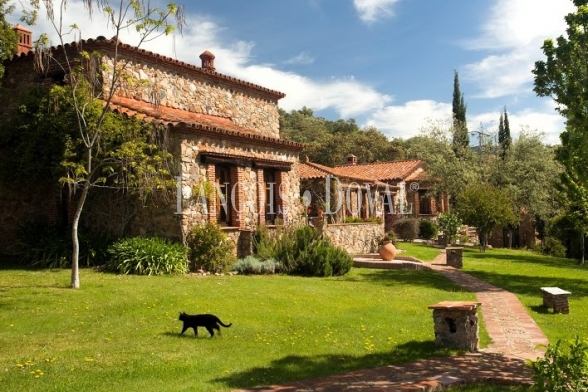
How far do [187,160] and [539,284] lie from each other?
10941mm

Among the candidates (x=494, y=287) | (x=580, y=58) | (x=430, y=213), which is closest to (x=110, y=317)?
(x=494, y=287)

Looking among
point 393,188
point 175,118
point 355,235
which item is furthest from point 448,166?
point 175,118

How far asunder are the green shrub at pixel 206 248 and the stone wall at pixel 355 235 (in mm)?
6309

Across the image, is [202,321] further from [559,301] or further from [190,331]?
[559,301]

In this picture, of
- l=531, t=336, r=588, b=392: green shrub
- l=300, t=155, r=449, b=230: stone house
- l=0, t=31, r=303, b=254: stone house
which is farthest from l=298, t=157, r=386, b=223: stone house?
l=531, t=336, r=588, b=392: green shrub

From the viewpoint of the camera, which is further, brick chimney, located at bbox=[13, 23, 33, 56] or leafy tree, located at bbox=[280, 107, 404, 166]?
leafy tree, located at bbox=[280, 107, 404, 166]

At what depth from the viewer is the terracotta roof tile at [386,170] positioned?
1385 inches

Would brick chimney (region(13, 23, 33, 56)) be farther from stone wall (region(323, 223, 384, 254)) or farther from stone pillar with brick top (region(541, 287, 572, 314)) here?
stone pillar with brick top (region(541, 287, 572, 314))

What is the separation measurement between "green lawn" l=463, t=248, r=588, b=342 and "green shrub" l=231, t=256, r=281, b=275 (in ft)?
21.5

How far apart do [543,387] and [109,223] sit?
13.3m

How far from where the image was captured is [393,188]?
34.5m

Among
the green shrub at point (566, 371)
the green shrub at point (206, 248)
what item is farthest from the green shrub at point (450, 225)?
the green shrub at point (566, 371)

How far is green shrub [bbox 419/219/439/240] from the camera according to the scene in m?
32.0

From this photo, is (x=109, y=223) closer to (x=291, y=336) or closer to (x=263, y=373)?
(x=291, y=336)
